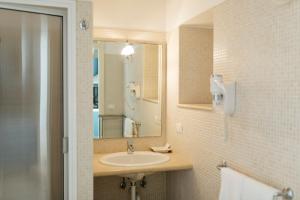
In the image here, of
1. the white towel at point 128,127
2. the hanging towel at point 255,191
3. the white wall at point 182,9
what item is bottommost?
the hanging towel at point 255,191

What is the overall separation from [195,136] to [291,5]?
1.37m

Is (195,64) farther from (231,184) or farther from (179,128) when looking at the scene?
(231,184)

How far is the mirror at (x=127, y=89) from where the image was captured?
9.56ft

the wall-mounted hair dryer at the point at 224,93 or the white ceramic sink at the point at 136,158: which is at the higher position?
the wall-mounted hair dryer at the point at 224,93

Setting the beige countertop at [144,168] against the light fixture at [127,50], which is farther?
the light fixture at [127,50]

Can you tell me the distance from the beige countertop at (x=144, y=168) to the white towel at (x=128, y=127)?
41 centimetres

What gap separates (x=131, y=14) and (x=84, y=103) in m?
1.38

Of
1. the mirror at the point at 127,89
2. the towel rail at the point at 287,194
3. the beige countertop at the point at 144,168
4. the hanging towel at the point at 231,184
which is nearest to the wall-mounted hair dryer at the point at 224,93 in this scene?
the hanging towel at the point at 231,184

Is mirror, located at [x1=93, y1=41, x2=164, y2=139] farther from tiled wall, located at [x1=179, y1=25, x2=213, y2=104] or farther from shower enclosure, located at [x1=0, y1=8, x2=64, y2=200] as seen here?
shower enclosure, located at [x1=0, y1=8, x2=64, y2=200]

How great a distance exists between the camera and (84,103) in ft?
6.57

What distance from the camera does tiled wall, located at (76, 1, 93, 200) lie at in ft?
6.52

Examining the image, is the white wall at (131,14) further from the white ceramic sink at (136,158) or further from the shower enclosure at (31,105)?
the white ceramic sink at (136,158)

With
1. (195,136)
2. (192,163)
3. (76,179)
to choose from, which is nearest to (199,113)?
(195,136)

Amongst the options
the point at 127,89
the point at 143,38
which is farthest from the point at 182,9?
the point at 127,89
